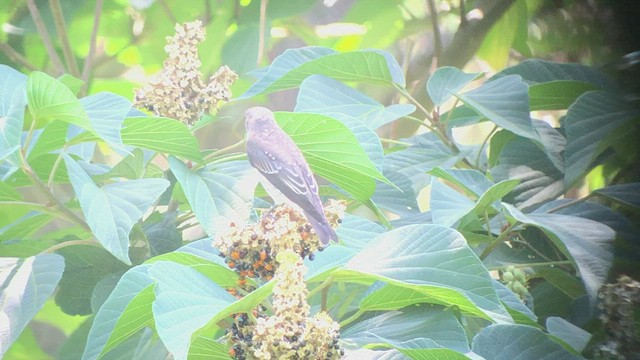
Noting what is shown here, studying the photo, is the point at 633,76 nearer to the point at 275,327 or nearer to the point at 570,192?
the point at 570,192

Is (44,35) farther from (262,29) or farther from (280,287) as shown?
(280,287)

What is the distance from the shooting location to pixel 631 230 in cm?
65

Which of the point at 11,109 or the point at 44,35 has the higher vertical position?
the point at 44,35

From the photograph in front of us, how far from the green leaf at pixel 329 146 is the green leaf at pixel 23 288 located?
0.19 metres

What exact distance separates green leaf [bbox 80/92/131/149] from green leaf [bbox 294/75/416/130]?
6.3 inches

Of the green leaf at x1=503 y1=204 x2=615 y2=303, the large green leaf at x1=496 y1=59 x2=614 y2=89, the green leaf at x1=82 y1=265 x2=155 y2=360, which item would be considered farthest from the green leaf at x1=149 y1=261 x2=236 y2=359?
the large green leaf at x1=496 y1=59 x2=614 y2=89

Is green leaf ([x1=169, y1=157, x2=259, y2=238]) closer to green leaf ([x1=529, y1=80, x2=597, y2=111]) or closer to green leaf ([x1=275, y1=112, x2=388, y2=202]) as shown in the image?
green leaf ([x1=275, y1=112, x2=388, y2=202])

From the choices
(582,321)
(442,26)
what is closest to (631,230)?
(582,321)

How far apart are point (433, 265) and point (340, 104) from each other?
262 mm

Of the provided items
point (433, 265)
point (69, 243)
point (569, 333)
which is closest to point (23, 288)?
point (69, 243)

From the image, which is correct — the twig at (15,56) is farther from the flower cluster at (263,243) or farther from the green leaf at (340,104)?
the flower cluster at (263,243)

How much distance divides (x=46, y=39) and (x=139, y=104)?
324 millimetres

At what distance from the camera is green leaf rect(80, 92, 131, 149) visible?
527mm

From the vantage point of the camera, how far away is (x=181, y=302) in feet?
1.33
